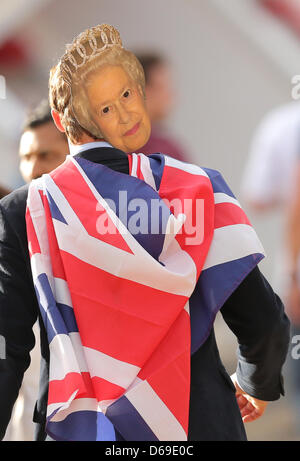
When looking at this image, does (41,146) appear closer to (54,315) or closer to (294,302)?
(54,315)

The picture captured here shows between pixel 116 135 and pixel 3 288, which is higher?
pixel 116 135

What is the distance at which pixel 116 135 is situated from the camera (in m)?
2.13

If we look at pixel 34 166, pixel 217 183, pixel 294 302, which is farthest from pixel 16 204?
pixel 294 302

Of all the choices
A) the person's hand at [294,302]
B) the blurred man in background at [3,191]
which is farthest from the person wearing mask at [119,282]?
the person's hand at [294,302]

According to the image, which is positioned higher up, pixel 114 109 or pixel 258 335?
pixel 114 109

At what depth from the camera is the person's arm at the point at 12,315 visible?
2.02m

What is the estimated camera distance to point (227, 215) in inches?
82.8

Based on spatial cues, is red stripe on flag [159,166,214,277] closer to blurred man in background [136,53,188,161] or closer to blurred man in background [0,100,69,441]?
blurred man in background [0,100,69,441]

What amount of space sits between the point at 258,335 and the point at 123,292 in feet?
1.07

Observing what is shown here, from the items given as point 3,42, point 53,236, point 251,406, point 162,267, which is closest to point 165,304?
point 162,267

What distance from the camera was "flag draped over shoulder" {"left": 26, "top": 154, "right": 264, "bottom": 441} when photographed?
197cm
